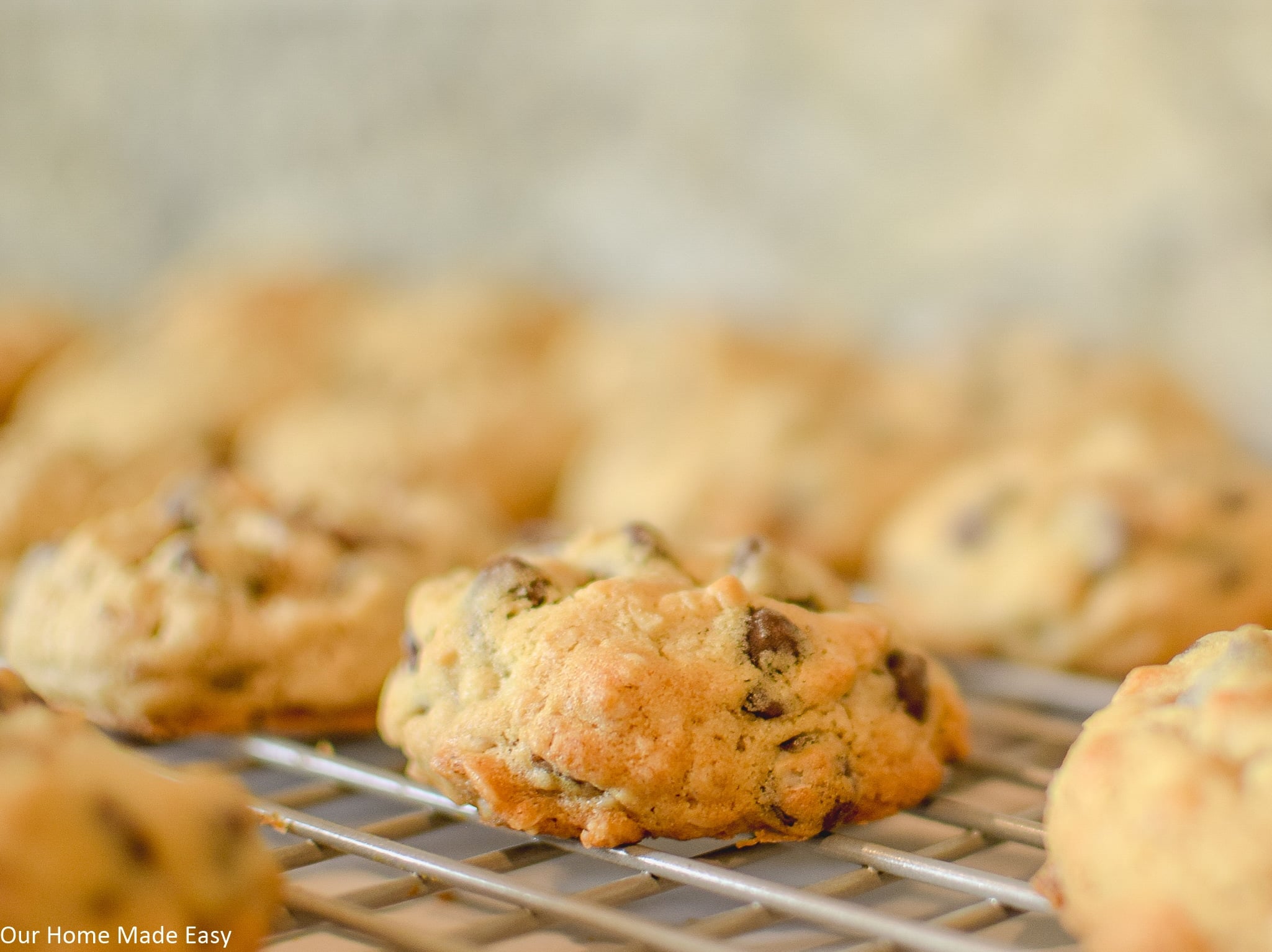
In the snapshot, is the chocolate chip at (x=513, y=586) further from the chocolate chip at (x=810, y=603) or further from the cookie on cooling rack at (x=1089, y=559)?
the cookie on cooling rack at (x=1089, y=559)

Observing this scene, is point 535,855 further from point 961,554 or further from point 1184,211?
point 1184,211

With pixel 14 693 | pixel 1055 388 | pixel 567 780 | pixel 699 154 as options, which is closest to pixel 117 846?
pixel 14 693

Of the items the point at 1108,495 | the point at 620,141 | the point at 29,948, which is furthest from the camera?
the point at 620,141

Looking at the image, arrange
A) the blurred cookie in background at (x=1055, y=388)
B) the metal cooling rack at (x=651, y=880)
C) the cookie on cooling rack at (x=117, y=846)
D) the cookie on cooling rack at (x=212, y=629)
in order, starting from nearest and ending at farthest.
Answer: the cookie on cooling rack at (x=117, y=846) < the metal cooling rack at (x=651, y=880) < the cookie on cooling rack at (x=212, y=629) < the blurred cookie in background at (x=1055, y=388)

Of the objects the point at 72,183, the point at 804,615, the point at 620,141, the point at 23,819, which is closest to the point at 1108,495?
the point at 804,615

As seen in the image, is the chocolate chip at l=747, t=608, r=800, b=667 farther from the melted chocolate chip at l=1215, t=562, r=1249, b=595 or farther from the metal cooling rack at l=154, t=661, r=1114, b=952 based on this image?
the melted chocolate chip at l=1215, t=562, r=1249, b=595

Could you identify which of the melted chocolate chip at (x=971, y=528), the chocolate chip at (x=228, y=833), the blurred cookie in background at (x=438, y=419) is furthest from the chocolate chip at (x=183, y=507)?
the melted chocolate chip at (x=971, y=528)

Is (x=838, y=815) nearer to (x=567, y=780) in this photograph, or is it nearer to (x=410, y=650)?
(x=567, y=780)
